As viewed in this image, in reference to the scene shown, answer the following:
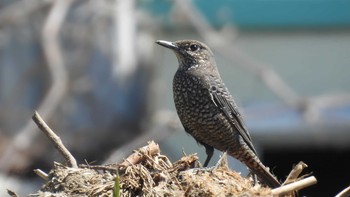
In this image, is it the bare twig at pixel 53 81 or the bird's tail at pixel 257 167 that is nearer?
the bird's tail at pixel 257 167

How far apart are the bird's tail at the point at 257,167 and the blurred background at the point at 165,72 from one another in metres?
4.51

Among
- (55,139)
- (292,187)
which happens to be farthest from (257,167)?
(55,139)

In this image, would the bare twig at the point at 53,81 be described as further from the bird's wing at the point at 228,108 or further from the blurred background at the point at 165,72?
the bird's wing at the point at 228,108

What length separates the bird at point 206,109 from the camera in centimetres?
542

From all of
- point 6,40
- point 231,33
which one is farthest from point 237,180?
point 6,40

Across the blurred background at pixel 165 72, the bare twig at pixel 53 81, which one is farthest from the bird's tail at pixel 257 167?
the blurred background at pixel 165 72

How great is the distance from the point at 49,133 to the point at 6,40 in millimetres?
7283

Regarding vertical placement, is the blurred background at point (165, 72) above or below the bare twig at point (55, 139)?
above

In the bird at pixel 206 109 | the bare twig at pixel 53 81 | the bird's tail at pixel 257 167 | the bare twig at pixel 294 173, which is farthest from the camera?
the bare twig at pixel 53 81

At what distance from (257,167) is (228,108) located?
81cm

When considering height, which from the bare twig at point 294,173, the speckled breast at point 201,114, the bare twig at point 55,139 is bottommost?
the bare twig at point 294,173

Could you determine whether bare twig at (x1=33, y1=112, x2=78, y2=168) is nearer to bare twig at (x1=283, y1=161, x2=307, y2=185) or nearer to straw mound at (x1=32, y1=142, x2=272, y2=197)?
straw mound at (x1=32, y1=142, x2=272, y2=197)

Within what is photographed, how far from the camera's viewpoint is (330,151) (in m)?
10.6

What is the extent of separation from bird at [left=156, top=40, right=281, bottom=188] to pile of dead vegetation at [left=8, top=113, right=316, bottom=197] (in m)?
1.65
